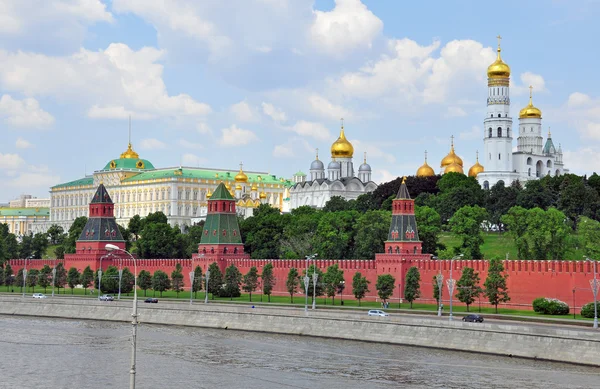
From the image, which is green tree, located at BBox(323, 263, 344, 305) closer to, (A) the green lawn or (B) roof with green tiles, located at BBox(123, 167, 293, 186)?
(A) the green lawn

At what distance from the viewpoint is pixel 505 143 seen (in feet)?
429

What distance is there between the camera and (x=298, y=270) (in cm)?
8462

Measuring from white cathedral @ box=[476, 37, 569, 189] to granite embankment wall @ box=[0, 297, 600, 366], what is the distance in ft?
223

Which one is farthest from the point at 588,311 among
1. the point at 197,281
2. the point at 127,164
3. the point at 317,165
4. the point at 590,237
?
the point at 127,164

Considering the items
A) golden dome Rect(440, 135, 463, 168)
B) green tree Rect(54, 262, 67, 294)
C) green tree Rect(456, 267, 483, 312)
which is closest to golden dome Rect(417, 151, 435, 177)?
golden dome Rect(440, 135, 463, 168)

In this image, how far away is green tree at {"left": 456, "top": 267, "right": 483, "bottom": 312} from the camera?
69.4 m

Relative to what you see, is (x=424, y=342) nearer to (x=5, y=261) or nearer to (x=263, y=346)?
(x=263, y=346)

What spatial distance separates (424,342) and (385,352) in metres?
2.35

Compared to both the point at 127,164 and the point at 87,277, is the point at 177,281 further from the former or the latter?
the point at 127,164

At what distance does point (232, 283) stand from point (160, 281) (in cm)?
677

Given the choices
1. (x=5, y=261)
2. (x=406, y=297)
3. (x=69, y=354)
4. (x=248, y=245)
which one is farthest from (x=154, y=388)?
(x=5, y=261)

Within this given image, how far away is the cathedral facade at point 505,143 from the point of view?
12912 centimetres

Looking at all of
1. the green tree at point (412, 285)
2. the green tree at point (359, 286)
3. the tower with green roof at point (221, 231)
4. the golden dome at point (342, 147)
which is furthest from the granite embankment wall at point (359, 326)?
the golden dome at point (342, 147)

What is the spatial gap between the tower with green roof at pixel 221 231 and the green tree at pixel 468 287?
26.8 metres
